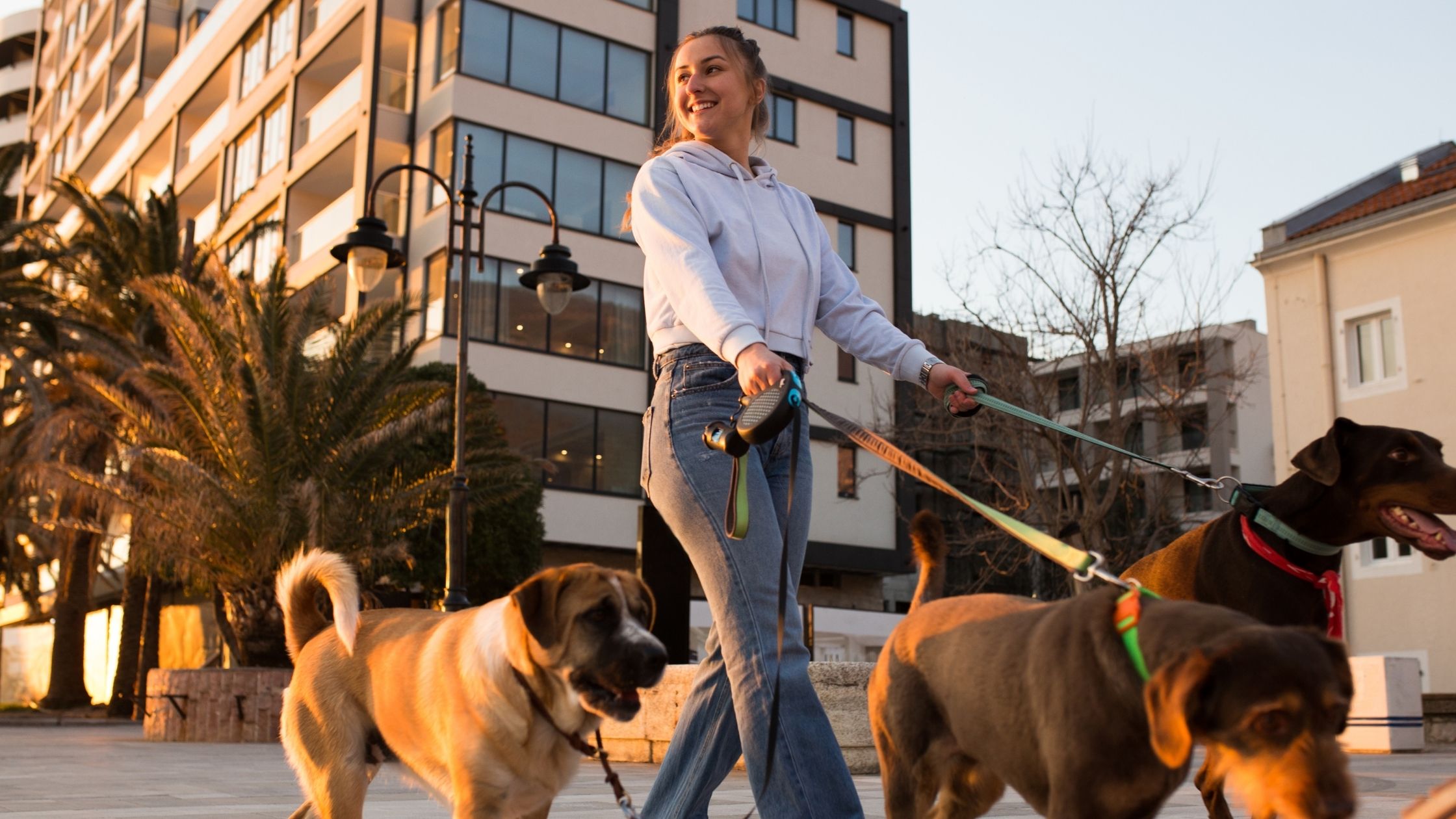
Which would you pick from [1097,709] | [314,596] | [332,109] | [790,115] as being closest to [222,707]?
[314,596]

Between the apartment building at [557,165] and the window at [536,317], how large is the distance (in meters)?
0.05

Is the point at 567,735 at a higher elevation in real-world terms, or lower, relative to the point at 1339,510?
lower

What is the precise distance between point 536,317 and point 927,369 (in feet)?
90.3

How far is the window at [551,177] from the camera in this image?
30.8 m

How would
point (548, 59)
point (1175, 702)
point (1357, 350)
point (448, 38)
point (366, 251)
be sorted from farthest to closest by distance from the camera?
point (548, 59) < point (448, 38) < point (1357, 350) < point (366, 251) < point (1175, 702)

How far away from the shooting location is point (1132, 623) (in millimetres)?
2367

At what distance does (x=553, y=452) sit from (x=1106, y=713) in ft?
94.3

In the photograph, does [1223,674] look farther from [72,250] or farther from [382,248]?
[72,250]

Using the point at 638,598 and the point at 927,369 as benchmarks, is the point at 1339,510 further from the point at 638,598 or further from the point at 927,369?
the point at 638,598

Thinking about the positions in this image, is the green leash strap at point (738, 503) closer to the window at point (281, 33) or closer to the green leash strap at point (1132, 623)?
the green leash strap at point (1132, 623)

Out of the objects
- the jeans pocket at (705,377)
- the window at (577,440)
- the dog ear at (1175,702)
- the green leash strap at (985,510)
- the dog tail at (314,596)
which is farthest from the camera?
the window at (577,440)

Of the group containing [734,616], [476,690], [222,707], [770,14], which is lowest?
[222,707]

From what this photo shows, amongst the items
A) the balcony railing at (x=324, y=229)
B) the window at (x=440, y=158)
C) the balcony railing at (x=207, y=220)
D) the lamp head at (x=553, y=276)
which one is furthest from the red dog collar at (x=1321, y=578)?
the balcony railing at (x=207, y=220)

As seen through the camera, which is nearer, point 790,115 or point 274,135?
point 790,115
